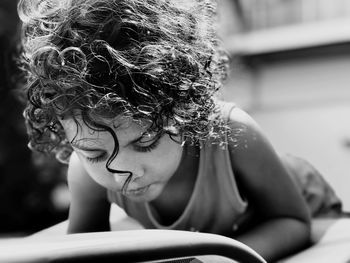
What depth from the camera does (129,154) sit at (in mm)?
750

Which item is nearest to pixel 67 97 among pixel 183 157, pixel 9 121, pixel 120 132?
pixel 120 132

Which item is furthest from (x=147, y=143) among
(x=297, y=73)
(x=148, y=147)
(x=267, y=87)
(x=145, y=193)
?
(x=267, y=87)

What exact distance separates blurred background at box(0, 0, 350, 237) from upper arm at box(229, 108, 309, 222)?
1.05 meters

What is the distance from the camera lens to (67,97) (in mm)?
777

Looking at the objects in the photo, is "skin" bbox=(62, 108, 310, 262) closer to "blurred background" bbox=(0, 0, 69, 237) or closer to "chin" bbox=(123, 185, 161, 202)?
"chin" bbox=(123, 185, 161, 202)

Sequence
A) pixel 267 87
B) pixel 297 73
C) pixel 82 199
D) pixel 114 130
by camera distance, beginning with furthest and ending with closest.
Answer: pixel 267 87, pixel 297 73, pixel 82 199, pixel 114 130

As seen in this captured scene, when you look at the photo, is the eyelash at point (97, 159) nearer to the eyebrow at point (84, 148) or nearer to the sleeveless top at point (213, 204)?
the eyebrow at point (84, 148)

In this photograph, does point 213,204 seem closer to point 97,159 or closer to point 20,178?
point 97,159

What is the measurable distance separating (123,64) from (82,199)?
15.9 inches

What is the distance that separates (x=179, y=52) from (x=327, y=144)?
126 cm

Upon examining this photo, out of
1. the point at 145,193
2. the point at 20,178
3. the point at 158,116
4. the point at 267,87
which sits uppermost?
the point at 267,87

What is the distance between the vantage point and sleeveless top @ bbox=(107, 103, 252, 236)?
981 millimetres

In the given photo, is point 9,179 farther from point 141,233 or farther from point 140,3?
point 141,233

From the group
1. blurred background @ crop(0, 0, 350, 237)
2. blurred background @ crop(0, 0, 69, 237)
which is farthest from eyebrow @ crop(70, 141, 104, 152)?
blurred background @ crop(0, 0, 69, 237)
